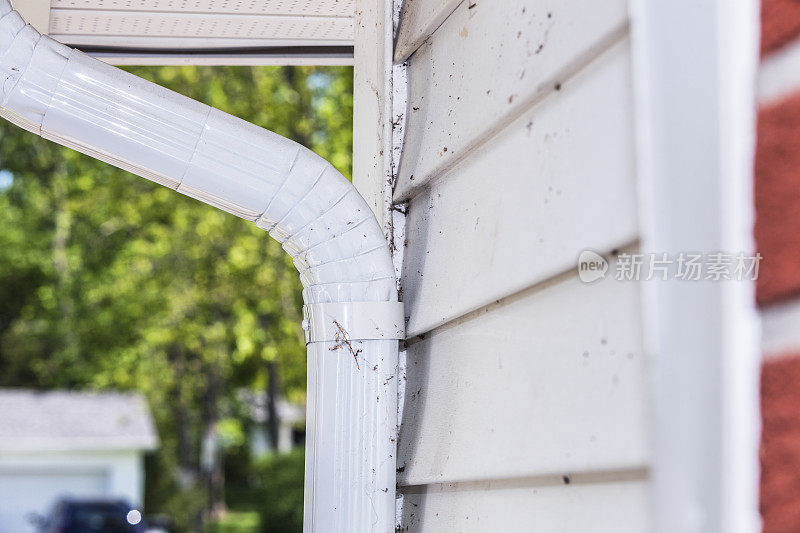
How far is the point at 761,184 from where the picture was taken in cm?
66

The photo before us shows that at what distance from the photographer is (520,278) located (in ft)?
3.18

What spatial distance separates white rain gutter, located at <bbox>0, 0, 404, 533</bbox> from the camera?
48.8 inches

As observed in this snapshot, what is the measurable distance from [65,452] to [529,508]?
18101mm

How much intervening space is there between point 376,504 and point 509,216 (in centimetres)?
46

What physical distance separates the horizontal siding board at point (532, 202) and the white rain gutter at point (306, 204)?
91 mm

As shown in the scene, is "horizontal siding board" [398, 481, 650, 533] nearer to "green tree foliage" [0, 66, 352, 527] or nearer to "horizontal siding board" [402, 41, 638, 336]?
"horizontal siding board" [402, 41, 638, 336]

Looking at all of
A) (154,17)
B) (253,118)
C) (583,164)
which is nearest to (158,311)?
(253,118)

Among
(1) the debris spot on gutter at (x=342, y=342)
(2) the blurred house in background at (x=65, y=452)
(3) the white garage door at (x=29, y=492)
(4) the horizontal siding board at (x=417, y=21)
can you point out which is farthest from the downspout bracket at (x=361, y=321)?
(3) the white garage door at (x=29, y=492)

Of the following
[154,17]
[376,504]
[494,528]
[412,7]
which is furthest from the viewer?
[154,17]

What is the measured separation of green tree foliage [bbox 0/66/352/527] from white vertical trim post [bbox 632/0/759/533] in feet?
27.2

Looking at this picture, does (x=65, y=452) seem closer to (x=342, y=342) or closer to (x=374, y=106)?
(x=374, y=106)

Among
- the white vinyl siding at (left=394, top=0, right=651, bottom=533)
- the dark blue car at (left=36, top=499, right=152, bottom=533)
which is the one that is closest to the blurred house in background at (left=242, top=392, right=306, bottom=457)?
the dark blue car at (left=36, top=499, right=152, bottom=533)

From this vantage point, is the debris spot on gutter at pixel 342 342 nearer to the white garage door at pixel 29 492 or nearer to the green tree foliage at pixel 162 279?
the green tree foliage at pixel 162 279

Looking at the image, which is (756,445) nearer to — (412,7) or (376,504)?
(376,504)
